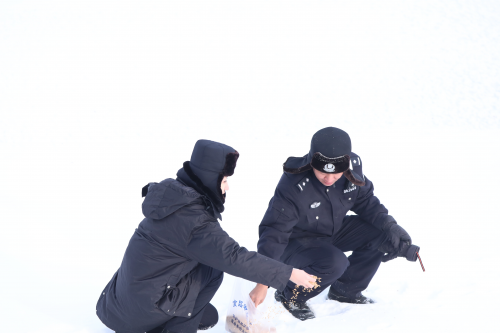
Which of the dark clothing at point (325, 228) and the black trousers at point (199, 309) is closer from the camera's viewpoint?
the black trousers at point (199, 309)

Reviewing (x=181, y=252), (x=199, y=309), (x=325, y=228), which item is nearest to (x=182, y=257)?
(x=181, y=252)

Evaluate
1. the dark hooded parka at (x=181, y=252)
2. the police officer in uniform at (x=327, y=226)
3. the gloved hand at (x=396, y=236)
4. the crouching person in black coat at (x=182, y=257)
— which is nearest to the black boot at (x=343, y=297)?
the police officer in uniform at (x=327, y=226)

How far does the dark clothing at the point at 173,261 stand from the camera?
2.03 metres

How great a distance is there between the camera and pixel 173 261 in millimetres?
2129

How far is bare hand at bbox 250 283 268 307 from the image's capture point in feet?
7.54

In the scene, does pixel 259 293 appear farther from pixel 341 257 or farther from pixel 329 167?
pixel 329 167

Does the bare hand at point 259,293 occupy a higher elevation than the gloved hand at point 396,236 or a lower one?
lower

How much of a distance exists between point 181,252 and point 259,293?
46 cm

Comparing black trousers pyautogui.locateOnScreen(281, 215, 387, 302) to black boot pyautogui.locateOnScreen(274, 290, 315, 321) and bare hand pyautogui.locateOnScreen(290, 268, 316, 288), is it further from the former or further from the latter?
bare hand pyautogui.locateOnScreen(290, 268, 316, 288)

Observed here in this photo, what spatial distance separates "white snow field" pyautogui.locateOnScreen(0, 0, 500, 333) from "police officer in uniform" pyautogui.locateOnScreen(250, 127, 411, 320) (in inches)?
7.2

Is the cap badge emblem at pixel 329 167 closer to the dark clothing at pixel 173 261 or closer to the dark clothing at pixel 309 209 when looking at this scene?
the dark clothing at pixel 309 209

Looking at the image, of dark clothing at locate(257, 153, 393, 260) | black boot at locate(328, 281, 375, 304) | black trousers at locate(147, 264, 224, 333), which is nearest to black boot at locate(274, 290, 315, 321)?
black boot at locate(328, 281, 375, 304)

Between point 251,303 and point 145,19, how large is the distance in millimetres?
11131

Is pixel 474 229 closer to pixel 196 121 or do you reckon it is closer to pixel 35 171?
pixel 35 171
